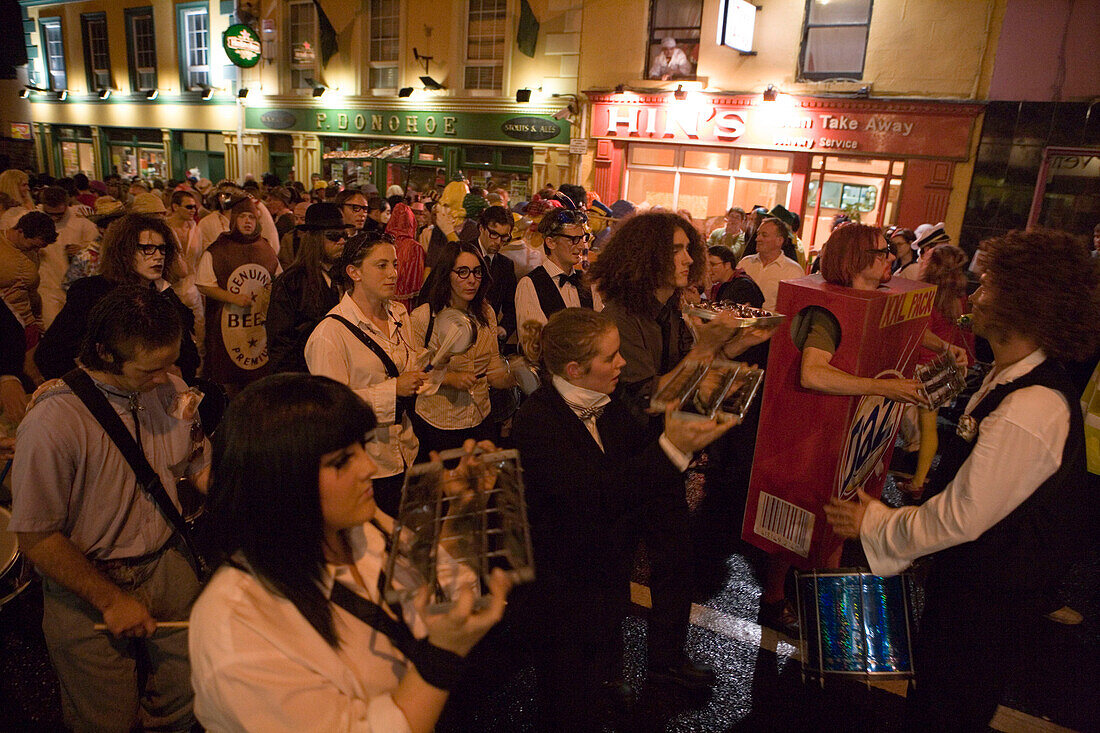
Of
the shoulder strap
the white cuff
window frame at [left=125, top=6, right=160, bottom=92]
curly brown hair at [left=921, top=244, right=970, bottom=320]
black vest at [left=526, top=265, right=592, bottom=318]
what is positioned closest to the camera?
the white cuff

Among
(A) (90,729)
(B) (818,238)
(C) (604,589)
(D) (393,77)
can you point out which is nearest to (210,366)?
(A) (90,729)

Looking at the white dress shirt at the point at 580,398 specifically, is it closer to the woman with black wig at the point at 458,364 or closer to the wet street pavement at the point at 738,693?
the woman with black wig at the point at 458,364

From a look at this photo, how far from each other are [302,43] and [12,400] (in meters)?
20.2

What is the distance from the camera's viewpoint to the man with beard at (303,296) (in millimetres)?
4148

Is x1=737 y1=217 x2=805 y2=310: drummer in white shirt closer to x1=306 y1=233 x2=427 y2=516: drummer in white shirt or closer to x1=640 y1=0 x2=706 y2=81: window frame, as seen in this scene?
x1=306 y1=233 x2=427 y2=516: drummer in white shirt

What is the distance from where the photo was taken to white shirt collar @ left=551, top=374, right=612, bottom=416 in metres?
2.54

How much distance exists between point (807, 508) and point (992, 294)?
1582 millimetres

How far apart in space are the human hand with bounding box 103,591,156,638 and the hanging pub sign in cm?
2089

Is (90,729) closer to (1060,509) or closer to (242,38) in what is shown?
(1060,509)

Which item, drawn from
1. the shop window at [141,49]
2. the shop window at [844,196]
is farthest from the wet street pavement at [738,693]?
the shop window at [141,49]

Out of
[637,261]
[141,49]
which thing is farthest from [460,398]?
[141,49]

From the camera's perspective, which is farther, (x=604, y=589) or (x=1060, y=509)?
(x=604, y=589)

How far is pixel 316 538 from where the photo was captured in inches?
58.0

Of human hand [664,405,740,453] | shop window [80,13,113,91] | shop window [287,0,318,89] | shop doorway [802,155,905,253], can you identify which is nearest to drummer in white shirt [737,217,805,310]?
human hand [664,405,740,453]
